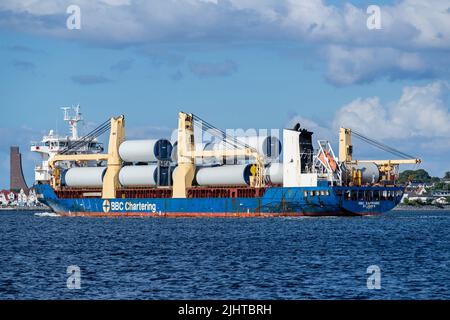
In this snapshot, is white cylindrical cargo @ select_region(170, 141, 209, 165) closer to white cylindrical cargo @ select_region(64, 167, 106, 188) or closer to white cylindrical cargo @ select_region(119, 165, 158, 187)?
white cylindrical cargo @ select_region(119, 165, 158, 187)

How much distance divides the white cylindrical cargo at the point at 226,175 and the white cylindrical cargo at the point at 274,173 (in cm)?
293

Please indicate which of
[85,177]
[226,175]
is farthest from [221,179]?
[85,177]

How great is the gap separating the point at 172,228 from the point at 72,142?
48642 millimetres

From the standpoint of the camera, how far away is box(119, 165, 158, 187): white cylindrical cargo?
107688mm

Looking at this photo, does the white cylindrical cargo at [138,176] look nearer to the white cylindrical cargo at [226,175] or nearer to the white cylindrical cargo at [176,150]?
the white cylindrical cargo at [176,150]

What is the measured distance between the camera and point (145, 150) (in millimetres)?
108000

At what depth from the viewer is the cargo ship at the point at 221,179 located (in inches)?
3789

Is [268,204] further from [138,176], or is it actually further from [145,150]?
[138,176]

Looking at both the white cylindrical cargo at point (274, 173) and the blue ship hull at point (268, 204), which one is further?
the white cylindrical cargo at point (274, 173)

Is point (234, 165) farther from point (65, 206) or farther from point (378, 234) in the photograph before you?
point (378, 234)

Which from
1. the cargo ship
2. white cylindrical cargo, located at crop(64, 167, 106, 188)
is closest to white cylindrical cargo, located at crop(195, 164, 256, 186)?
the cargo ship

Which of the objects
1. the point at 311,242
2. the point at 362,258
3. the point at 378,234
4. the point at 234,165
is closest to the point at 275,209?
the point at 234,165

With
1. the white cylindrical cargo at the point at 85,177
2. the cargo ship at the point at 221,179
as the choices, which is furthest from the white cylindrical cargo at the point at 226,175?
the white cylindrical cargo at the point at 85,177
